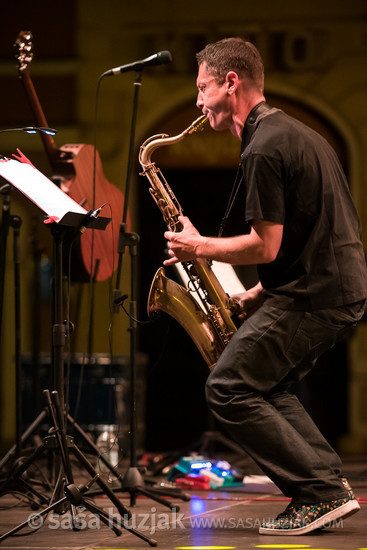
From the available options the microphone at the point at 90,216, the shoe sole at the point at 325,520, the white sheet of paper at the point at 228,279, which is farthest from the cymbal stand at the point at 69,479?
the white sheet of paper at the point at 228,279

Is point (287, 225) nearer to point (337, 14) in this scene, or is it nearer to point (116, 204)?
point (116, 204)

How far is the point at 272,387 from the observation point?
3268 mm

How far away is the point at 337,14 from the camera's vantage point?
759 centimetres

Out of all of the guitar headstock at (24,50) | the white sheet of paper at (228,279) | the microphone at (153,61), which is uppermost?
the guitar headstock at (24,50)

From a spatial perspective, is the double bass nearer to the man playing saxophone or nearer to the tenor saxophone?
the tenor saxophone

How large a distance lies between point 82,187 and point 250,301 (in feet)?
4.74

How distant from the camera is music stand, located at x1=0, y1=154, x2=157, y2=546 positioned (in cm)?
319

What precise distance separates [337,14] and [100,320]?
11.4 ft

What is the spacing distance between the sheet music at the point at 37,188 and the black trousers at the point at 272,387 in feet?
2.76

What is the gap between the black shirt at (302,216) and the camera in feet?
10.3

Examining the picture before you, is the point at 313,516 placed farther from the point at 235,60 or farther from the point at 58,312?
the point at 235,60

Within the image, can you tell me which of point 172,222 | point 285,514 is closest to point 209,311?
point 172,222

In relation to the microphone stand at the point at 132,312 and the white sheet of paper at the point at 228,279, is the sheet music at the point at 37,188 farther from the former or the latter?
the white sheet of paper at the point at 228,279

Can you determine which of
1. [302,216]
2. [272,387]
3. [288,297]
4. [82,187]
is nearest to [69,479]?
[272,387]
